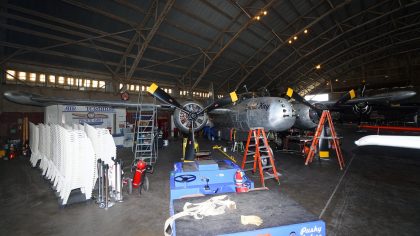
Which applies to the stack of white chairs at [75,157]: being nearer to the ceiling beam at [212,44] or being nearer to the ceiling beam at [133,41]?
the ceiling beam at [133,41]

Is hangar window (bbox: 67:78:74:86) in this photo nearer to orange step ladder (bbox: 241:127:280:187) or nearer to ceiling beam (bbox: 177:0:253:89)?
ceiling beam (bbox: 177:0:253:89)

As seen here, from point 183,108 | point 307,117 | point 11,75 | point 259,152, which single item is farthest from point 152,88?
point 11,75

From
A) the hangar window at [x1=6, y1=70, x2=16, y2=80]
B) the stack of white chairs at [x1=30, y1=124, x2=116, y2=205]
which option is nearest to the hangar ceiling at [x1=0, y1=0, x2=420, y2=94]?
the hangar window at [x1=6, y1=70, x2=16, y2=80]

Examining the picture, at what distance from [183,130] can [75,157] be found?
744cm

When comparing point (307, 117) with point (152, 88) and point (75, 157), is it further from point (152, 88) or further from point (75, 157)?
point (75, 157)

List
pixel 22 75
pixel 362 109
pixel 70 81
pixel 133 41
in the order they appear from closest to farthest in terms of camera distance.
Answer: pixel 22 75, pixel 133 41, pixel 362 109, pixel 70 81

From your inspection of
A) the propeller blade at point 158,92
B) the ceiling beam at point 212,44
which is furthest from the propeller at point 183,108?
the ceiling beam at point 212,44

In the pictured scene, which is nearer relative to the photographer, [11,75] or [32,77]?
[11,75]

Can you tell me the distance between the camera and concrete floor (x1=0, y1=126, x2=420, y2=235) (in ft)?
16.9

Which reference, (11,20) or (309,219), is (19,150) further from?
(309,219)

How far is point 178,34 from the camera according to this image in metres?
19.3

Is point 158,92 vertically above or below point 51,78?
below

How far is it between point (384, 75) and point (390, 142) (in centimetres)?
5247

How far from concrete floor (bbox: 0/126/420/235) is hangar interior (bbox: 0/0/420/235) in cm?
5
